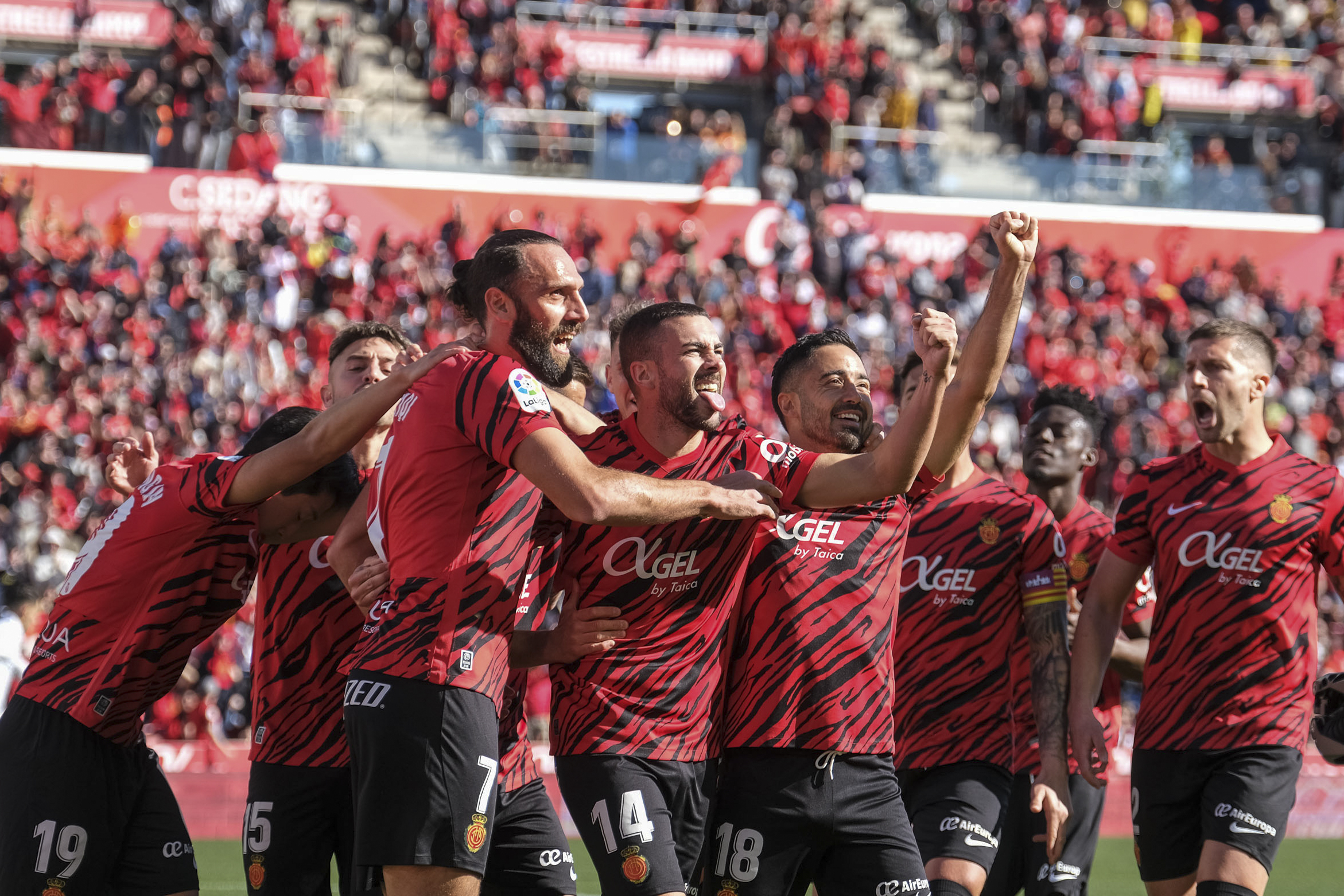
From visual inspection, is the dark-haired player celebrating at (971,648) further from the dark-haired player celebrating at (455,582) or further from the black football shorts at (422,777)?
the black football shorts at (422,777)

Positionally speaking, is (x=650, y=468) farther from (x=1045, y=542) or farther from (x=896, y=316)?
(x=896, y=316)

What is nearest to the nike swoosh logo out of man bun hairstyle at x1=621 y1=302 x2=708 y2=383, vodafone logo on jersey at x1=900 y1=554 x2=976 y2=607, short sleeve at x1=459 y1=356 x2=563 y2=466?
vodafone logo on jersey at x1=900 y1=554 x2=976 y2=607

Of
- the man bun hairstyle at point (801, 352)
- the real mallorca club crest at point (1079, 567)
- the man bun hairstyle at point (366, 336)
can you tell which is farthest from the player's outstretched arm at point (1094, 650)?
the man bun hairstyle at point (366, 336)

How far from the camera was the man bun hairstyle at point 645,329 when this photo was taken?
204 inches

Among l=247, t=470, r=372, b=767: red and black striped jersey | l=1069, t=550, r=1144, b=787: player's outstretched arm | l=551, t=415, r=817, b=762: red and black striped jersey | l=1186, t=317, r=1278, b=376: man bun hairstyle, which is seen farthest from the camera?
l=1186, t=317, r=1278, b=376: man bun hairstyle

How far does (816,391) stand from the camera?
18.4ft

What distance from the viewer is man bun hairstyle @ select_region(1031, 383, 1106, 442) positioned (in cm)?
773

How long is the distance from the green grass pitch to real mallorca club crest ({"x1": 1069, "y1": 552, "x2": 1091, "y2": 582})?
465cm

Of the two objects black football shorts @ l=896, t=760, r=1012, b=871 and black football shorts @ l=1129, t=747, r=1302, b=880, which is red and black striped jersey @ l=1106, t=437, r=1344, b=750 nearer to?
black football shorts @ l=1129, t=747, r=1302, b=880

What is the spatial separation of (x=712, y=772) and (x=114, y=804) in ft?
7.24

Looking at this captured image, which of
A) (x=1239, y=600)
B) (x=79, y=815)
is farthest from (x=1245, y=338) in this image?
(x=79, y=815)

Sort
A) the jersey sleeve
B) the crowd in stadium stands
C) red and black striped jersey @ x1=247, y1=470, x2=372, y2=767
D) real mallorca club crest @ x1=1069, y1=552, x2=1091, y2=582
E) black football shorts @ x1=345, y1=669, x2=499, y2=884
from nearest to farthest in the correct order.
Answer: black football shorts @ x1=345, y1=669, x2=499, y2=884 → red and black striped jersey @ x1=247, y1=470, x2=372, y2=767 → the jersey sleeve → real mallorca club crest @ x1=1069, y1=552, x2=1091, y2=582 → the crowd in stadium stands

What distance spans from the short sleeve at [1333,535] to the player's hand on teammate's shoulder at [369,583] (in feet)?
12.2

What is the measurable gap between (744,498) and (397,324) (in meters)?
16.6
